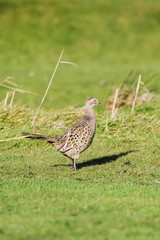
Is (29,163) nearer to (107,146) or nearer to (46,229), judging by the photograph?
(107,146)

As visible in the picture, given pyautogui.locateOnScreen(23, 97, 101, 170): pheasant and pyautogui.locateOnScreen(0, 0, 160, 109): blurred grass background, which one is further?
pyautogui.locateOnScreen(0, 0, 160, 109): blurred grass background

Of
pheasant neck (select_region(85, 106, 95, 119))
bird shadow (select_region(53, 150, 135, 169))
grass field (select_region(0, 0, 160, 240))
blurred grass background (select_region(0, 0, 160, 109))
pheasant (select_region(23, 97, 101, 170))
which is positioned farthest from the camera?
blurred grass background (select_region(0, 0, 160, 109))

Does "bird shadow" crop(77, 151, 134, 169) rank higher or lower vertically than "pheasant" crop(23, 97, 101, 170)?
lower

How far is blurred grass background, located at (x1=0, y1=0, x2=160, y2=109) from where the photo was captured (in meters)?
21.7

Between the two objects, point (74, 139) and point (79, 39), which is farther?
point (79, 39)

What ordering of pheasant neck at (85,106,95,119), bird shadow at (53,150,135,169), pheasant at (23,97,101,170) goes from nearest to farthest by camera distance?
pheasant at (23,97,101,170) < pheasant neck at (85,106,95,119) < bird shadow at (53,150,135,169)

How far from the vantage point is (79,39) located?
26.6m

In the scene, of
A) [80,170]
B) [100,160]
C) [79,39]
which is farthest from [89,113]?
[79,39]

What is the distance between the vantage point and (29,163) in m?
7.18

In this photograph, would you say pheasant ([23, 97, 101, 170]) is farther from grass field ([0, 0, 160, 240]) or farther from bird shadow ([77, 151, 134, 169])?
bird shadow ([77, 151, 134, 169])

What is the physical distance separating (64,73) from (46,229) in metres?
18.3

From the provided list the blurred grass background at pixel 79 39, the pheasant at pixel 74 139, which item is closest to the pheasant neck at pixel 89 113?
the pheasant at pixel 74 139

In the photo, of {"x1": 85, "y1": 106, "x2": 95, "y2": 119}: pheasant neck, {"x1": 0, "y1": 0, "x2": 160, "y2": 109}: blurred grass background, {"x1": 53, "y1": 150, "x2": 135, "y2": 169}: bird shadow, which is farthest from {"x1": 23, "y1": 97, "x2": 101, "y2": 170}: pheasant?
{"x1": 0, "y1": 0, "x2": 160, "y2": 109}: blurred grass background

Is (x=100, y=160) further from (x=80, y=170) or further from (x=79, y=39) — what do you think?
(x=79, y=39)
